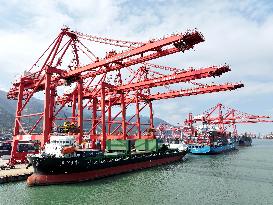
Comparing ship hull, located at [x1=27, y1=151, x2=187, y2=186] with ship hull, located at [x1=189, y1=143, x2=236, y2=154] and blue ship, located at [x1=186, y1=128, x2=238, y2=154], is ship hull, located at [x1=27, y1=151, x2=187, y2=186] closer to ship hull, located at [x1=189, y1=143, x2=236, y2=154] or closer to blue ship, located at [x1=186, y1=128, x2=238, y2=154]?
ship hull, located at [x1=189, y1=143, x2=236, y2=154]

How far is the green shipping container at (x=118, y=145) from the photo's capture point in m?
40.9

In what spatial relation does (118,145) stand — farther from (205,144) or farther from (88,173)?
(205,144)

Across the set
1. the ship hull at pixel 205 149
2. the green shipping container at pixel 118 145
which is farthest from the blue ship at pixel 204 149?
the green shipping container at pixel 118 145

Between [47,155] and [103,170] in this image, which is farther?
[103,170]

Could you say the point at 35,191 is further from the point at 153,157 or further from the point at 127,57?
the point at 153,157

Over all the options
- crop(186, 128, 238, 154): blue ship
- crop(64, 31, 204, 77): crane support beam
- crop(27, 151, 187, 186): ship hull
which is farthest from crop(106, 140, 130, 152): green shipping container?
crop(186, 128, 238, 154): blue ship

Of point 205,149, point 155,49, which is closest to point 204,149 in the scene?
point 205,149

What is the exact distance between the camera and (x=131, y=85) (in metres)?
44.6

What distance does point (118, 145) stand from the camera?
4222 centimetres

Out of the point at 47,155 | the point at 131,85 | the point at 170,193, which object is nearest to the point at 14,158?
the point at 47,155

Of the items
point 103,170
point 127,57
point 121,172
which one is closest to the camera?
point 127,57

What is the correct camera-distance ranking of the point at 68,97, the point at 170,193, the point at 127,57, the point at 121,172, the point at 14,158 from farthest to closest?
1. the point at 68,97
2. the point at 14,158
3. the point at 121,172
4. the point at 127,57
5. the point at 170,193

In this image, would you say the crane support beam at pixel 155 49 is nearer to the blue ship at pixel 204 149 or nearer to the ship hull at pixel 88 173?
the ship hull at pixel 88 173

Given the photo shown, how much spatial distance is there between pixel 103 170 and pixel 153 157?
13865 mm
